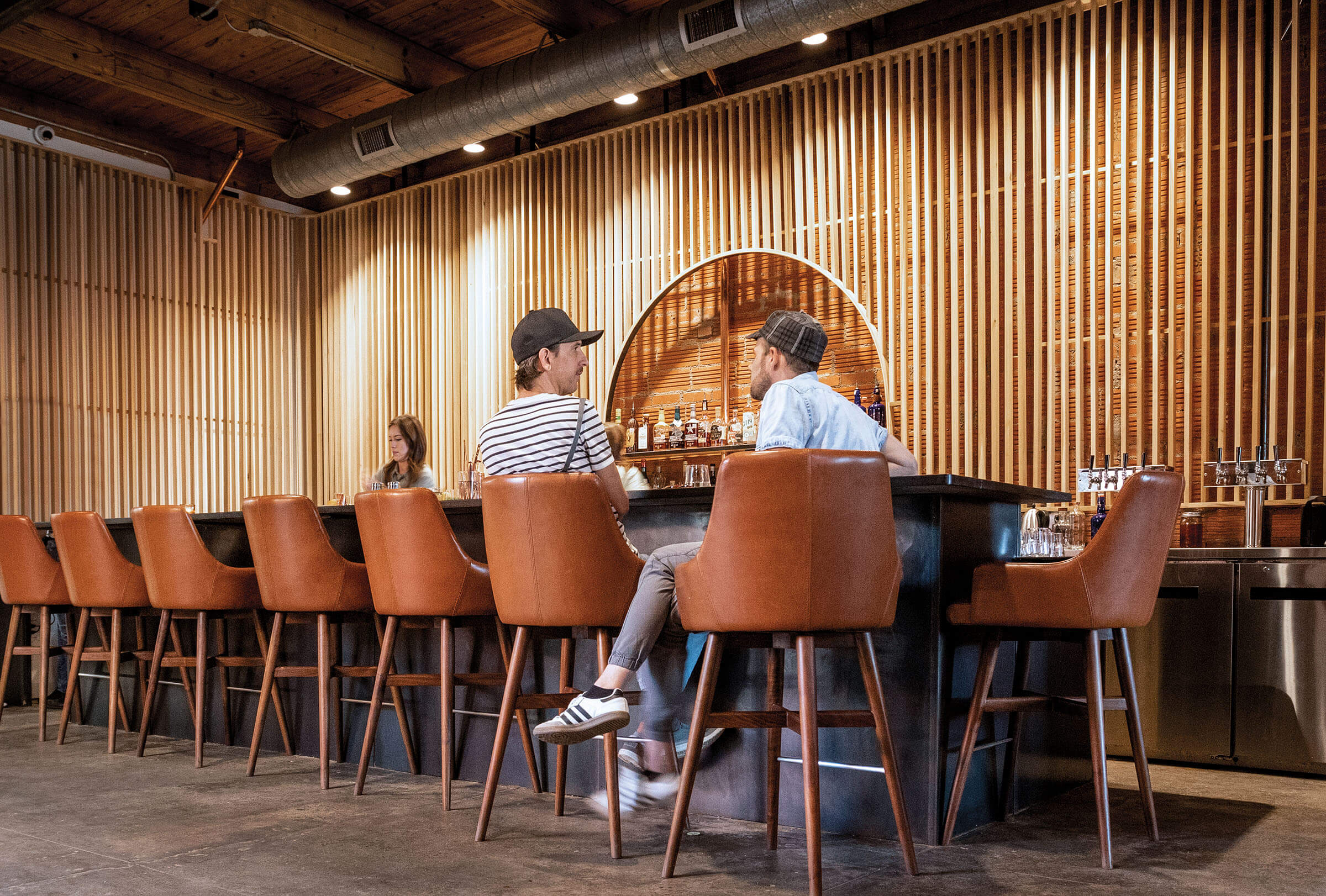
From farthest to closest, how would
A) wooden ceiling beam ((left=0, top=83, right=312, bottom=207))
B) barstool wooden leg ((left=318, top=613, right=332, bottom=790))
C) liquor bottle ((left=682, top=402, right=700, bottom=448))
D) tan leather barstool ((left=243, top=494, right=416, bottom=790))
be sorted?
wooden ceiling beam ((left=0, top=83, right=312, bottom=207)), liquor bottle ((left=682, top=402, right=700, bottom=448)), tan leather barstool ((left=243, top=494, right=416, bottom=790)), barstool wooden leg ((left=318, top=613, right=332, bottom=790))

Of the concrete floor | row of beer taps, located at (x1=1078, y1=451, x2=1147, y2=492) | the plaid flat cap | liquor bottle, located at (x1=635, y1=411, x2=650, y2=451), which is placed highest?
the plaid flat cap

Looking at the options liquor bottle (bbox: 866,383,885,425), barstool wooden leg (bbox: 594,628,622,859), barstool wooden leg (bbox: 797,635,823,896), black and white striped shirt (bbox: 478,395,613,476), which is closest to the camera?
barstool wooden leg (bbox: 797,635,823,896)

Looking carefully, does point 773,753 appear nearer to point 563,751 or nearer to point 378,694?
point 563,751

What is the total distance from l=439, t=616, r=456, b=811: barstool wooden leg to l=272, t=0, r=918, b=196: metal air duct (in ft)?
11.1

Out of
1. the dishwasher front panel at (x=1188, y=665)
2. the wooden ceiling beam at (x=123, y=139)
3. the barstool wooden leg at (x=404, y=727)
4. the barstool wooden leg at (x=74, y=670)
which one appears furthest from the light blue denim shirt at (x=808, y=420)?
the wooden ceiling beam at (x=123, y=139)

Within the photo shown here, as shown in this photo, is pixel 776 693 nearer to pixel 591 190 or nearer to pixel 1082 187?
pixel 1082 187

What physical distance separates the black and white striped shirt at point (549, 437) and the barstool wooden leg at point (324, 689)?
47.7 inches

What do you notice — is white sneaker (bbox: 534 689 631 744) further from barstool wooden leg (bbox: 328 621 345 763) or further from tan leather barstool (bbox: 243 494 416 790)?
barstool wooden leg (bbox: 328 621 345 763)

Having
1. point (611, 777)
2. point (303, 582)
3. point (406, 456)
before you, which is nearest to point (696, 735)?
point (611, 777)

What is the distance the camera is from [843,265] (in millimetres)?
6512

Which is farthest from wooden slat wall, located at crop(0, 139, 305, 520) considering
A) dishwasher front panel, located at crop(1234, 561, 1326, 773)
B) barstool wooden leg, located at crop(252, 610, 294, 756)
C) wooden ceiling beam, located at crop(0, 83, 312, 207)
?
dishwasher front panel, located at crop(1234, 561, 1326, 773)

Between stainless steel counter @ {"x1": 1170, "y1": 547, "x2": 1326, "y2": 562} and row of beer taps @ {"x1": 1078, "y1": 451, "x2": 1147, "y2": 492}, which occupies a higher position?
row of beer taps @ {"x1": 1078, "y1": 451, "x2": 1147, "y2": 492}

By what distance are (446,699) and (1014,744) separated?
5.87ft

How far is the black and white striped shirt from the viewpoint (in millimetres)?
3490
